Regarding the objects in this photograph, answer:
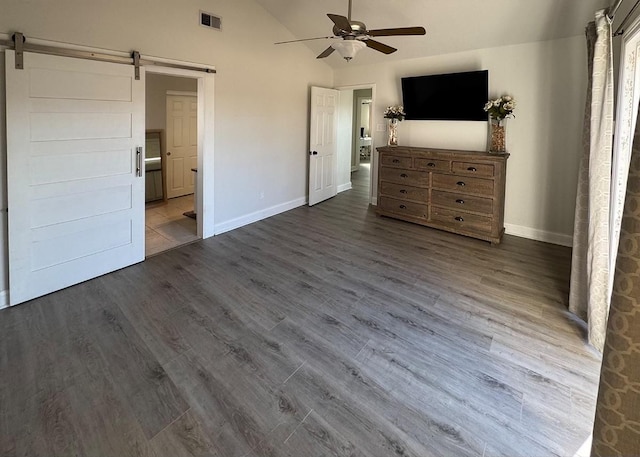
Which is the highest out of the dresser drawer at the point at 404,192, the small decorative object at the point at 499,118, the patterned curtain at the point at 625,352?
→ the small decorative object at the point at 499,118

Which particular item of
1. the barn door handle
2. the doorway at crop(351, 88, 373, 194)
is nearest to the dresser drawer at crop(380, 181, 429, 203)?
the doorway at crop(351, 88, 373, 194)

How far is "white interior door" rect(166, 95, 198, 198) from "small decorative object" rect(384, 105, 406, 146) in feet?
12.0

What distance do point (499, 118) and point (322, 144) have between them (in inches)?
119

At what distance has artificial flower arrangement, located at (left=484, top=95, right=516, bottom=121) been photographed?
4715 millimetres

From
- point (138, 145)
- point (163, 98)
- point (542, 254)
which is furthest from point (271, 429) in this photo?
point (163, 98)

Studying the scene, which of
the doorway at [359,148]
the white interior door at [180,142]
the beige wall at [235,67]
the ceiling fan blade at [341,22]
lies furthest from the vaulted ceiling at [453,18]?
→ the doorway at [359,148]

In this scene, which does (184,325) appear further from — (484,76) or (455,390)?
(484,76)

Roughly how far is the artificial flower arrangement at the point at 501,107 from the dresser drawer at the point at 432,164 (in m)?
0.84

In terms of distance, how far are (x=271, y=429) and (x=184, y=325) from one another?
128 cm

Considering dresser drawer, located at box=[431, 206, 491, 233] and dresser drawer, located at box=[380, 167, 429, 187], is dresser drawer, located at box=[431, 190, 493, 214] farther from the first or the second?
dresser drawer, located at box=[380, 167, 429, 187]

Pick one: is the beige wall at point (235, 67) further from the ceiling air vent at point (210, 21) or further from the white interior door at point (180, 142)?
the white interior door at point (180, 142)

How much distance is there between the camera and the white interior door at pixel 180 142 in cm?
689

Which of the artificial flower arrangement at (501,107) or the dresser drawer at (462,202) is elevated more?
the artificial flower arrangement at (501,107)

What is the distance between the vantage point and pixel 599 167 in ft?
8.75
